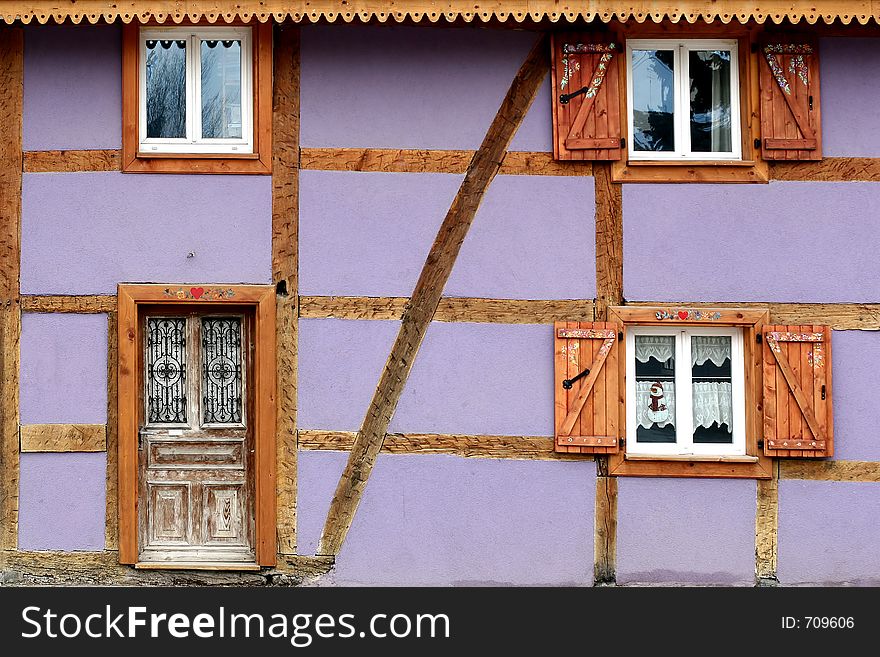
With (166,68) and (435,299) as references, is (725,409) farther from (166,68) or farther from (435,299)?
(166,68)

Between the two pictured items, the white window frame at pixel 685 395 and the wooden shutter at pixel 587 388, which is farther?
the white window frame at pixel 685 395

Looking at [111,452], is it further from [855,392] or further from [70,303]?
[855,392]

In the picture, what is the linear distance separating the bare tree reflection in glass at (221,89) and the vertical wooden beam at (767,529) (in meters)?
4.74

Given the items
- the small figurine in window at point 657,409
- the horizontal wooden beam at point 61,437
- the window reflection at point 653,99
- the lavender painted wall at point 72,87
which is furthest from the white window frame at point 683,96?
the horizontal wooden beam at point 61,437

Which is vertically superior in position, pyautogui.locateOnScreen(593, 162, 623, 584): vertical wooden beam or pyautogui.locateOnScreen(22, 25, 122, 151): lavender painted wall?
pyautogui.locateOnScreen(22, 25, 122, 151): lavender painted wall

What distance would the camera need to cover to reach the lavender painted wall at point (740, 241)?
762cm

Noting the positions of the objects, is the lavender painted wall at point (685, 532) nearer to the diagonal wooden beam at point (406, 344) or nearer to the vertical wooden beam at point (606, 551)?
the vertical wooden beam at point (606, 551)

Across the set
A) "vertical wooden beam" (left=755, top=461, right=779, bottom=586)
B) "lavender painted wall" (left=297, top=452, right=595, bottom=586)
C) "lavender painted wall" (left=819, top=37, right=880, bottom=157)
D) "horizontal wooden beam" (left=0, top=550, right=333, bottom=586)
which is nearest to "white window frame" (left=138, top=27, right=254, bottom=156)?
"lavender painted wall" (left=297, top=452, right=595, bottom=586)

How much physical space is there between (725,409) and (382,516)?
2706 mm

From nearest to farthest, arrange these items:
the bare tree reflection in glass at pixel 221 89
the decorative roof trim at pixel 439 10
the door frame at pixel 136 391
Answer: the decorative roof trim at pixel 439 10, the door frame at pixel 136 391, the bare tree reflection in glass at pixel 221 89

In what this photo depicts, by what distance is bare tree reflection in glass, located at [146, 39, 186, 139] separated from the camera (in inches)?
303

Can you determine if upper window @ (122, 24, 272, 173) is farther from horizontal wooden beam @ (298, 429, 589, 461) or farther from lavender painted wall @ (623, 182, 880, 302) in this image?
lavender painted wall @ (623, 182, 880, 302)

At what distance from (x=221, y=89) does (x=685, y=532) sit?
481 cm

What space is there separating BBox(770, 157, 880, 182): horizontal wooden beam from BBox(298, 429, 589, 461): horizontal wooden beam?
2616 millimetres
